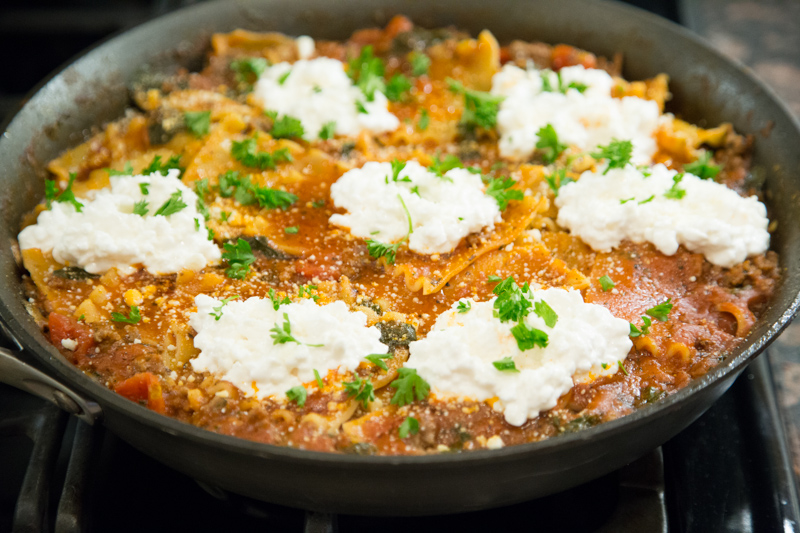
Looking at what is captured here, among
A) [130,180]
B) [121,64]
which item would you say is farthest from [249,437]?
[121,64]

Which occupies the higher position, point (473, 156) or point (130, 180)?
point (473, 156)

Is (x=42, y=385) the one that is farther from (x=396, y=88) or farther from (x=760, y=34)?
(x=760, y=34)

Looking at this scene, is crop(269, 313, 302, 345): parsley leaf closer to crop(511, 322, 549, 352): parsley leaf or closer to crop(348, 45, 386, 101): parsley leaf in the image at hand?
crop(511, 322, 549, 352): parsley leaf

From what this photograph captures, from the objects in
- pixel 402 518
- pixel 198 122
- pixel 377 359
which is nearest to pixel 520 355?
pixel 377 359

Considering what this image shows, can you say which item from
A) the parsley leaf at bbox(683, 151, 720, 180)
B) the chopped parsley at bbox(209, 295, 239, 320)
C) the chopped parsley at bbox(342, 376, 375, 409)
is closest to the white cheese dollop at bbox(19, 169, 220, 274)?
the chopped parsley at bbox(209, 295, 239, 320)

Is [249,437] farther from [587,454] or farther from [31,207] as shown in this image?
[31,207]
